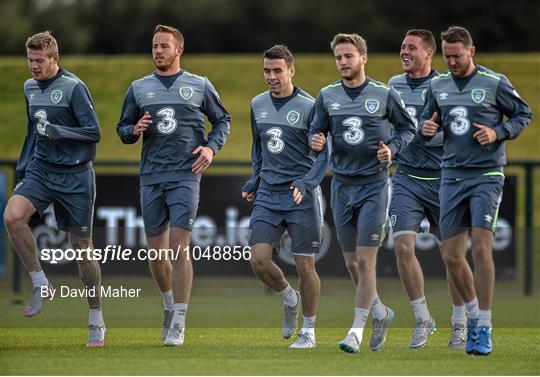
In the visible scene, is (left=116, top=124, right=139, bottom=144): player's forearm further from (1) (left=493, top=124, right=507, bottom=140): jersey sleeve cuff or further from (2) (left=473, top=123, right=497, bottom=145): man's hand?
(1) (left=493, top=124, right=507, bottom=140): jersey sleeve cuff

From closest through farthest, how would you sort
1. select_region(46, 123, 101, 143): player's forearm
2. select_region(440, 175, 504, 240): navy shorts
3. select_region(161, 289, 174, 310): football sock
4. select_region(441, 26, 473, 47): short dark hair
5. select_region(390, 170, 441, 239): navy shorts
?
select_region(440, 175, 504, 240): navy shorts, select_region(441, 26, 473, 47): short dark hair, select_region(46, 123, 101, 143): player's forearm, select_region(390, 170, 441, 239): navy shorts, select_region(161, 289, 174, 310): football sock

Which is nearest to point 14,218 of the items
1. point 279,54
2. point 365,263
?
point 279,54

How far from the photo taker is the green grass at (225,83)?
29078 millimetres

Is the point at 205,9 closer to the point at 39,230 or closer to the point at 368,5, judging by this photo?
the point at 368,5

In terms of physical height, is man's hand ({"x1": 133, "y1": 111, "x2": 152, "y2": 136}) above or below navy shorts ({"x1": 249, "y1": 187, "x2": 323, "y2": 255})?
above

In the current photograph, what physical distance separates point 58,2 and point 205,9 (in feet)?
21.4

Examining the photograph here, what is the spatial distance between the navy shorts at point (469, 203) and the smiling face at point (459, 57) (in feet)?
2.89

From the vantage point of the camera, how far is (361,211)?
11.8 m

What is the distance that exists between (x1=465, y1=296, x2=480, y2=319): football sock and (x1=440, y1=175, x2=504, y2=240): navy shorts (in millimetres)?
581

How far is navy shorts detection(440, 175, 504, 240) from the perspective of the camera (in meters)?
11.1

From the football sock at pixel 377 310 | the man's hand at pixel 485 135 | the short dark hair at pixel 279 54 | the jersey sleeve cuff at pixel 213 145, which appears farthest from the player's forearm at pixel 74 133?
the man's hand at pixel 485 135

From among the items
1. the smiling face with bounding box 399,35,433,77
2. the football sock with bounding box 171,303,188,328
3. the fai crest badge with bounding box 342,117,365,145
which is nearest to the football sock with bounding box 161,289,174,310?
the football sock with bounding box 171,303,188,328

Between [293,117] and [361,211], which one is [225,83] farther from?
[361,211]

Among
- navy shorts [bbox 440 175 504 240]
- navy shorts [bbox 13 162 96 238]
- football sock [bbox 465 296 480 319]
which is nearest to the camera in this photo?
navy shorts [bbox 440 175 504 240]
